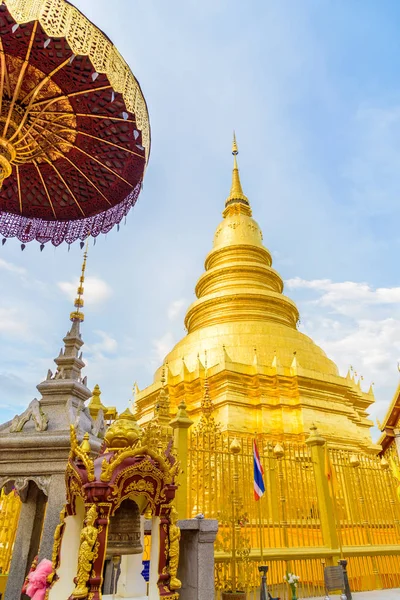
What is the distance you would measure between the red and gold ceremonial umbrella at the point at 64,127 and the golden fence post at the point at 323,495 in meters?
6.45

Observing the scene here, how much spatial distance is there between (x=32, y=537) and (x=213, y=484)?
2.86 metres

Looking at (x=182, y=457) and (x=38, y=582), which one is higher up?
(x=182, y=457)

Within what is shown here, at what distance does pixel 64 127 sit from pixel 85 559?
7519mm

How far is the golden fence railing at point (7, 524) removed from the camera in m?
5.18

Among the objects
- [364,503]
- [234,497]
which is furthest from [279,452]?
[364,503]

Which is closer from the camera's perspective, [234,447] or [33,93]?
[234,447]

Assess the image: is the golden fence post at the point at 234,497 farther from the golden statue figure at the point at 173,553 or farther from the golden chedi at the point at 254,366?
the golden chedi at the point at 254,366

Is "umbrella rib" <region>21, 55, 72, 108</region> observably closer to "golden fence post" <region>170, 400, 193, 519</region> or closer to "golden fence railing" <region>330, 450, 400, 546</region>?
"golden fence post" <region>170, 400, 193, 519</region>

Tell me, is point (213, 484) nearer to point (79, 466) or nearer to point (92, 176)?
point (79, 466)

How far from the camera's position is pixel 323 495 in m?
6.66

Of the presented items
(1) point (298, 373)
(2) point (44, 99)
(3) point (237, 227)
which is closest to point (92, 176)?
(2) point (44, 99)

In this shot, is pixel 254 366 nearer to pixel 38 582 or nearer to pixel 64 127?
pixel 64 127

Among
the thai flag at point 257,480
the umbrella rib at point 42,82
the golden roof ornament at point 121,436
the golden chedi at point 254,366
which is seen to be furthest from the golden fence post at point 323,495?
the umbrella rib at point 42,82

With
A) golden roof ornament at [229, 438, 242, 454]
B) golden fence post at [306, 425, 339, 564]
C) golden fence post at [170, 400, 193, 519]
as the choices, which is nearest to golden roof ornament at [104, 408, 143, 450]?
golden fence post at [170, 400, 193, 519]
